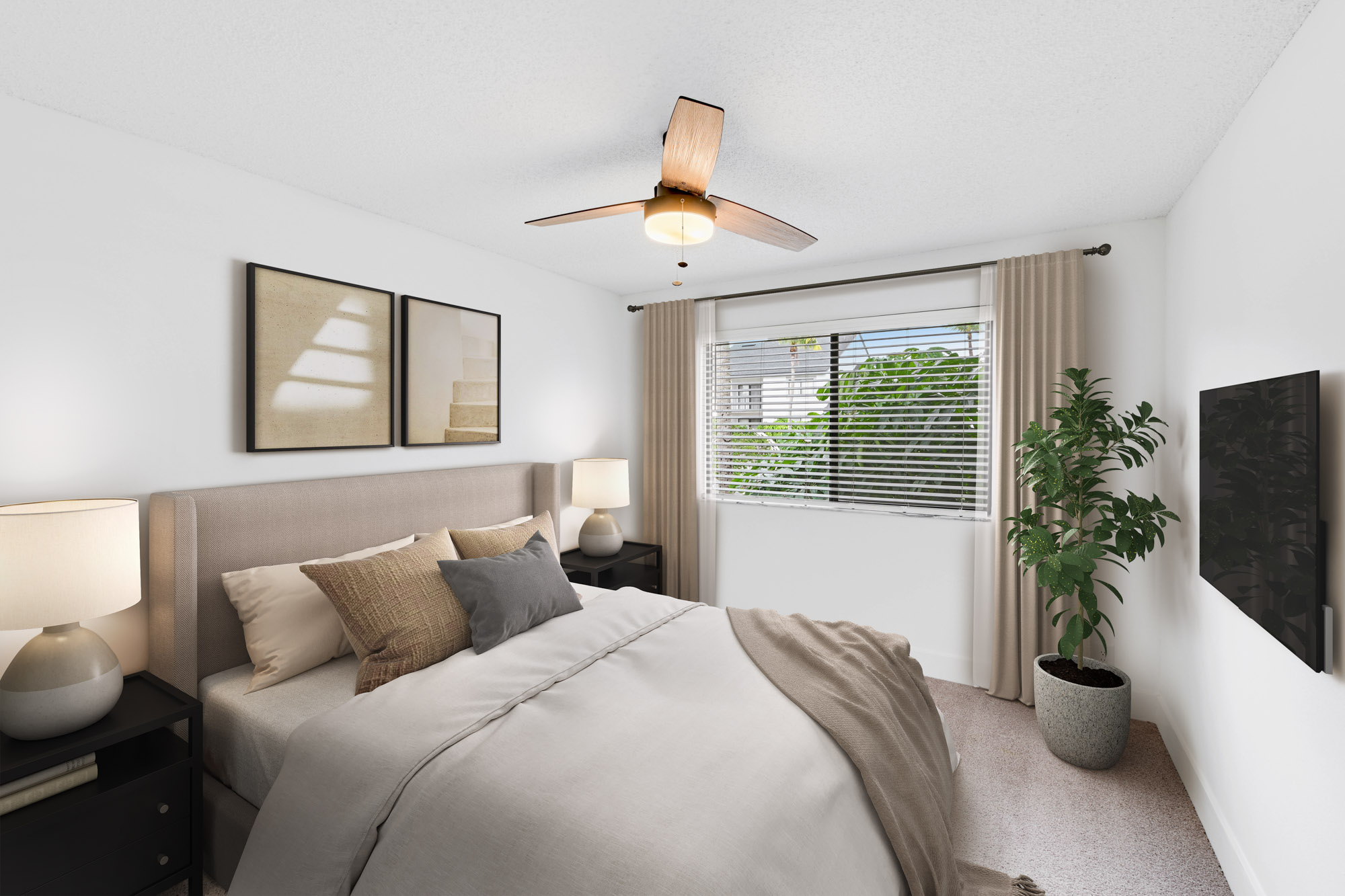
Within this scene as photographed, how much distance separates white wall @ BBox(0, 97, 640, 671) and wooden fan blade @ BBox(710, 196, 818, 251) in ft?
5.83

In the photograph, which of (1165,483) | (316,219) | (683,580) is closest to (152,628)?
(316,219)

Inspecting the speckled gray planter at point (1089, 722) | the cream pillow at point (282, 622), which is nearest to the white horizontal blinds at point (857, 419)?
the speckled gray planter at point (1089, 722)

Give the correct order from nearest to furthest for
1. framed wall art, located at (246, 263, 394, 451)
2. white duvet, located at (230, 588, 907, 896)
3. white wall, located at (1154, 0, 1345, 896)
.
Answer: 1. white duvet, located at (230, 588, 907, 896)
2. white wall, located at (1154, 0, 1345, 896)
3. framed wall art, located at (246, 263, 394, 451)

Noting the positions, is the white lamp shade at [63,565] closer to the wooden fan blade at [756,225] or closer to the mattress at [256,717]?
the mattress at [256,717]

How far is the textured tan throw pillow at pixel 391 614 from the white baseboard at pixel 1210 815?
105 inches

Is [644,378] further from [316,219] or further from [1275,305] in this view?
[1275,305]

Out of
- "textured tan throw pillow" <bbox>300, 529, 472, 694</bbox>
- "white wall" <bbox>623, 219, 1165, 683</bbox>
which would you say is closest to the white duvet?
"textured tan throw pillow" <bbox>300, 529, 472, 694</bbox>

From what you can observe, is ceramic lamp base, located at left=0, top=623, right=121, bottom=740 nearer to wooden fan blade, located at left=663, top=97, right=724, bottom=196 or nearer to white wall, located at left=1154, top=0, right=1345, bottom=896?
wooden fan blade, located at left=663, top=97, right=724, bottom=196

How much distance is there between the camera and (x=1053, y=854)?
85.0 inches

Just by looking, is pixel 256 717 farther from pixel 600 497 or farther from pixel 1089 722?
pixel 1089 722

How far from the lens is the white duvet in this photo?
4.41 ft

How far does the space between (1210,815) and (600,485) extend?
3181 mm

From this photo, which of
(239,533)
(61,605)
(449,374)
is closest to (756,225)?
(449,374)

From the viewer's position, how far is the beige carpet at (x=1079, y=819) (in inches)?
81.1
